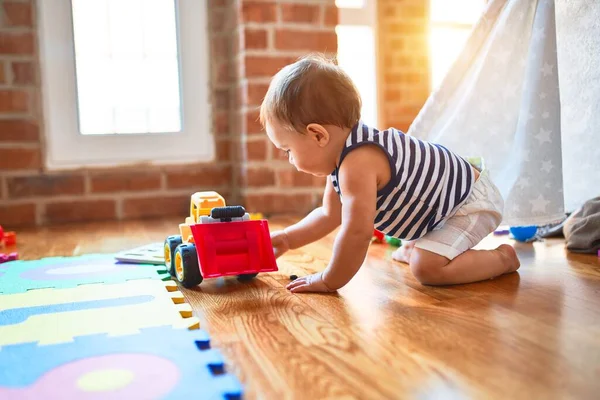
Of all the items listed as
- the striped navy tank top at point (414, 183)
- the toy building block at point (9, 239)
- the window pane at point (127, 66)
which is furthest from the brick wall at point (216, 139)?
the striped navy tank top at point (414, 183)

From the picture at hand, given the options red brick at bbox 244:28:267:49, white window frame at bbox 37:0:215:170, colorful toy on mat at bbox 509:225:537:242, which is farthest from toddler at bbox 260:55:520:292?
white window frame at bbox 37:0:215:170

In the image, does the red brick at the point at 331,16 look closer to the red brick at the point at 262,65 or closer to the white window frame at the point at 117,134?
the red brick at the point at 262,65

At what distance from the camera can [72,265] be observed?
1.31 m

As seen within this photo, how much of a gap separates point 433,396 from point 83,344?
46 centimetres

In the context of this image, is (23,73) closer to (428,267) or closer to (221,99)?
(221,99)

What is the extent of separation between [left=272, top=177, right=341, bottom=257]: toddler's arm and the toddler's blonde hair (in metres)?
0.24

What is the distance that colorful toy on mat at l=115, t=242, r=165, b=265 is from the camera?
4.29 ft

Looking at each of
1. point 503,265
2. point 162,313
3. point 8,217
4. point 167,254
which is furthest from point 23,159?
point 503,265

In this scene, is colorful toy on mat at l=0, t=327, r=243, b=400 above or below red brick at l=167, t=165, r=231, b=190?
below

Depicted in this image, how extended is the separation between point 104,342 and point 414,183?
59 cm

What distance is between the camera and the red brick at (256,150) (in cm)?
215

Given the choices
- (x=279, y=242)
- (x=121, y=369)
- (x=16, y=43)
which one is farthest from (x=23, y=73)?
(x=121, y=369)

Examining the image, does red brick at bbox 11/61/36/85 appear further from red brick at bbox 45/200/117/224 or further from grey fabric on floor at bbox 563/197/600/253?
grey fabric on floor at bbox 563/197/600/253

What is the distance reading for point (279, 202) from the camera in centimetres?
219
